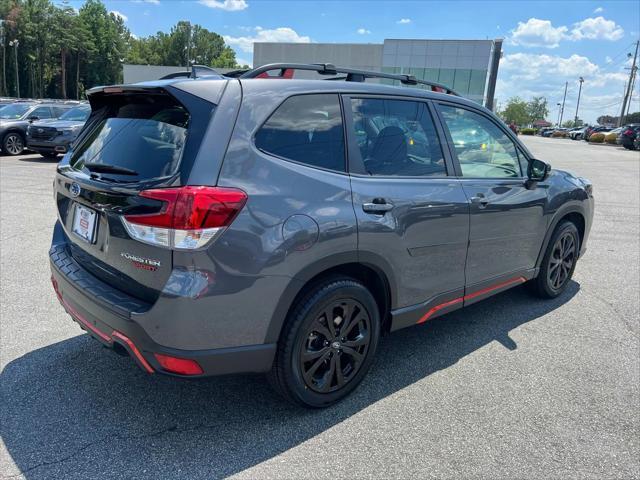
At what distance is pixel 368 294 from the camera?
9.62ft

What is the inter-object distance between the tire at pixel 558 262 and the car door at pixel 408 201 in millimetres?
1489

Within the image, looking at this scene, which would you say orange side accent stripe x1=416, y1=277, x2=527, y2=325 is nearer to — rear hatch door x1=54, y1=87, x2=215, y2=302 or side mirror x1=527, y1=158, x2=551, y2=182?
side mirror x1=527, y1=158, x2=551, y2=182

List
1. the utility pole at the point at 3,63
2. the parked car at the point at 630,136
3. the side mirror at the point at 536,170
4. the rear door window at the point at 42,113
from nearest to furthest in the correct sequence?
the side mirror at the point at 536,170, the rear door window at the point at 42,113, the parked car at the point at 630,136, the utility pole at the point at 3,63

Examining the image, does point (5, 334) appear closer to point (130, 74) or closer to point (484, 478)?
point (484, 478)

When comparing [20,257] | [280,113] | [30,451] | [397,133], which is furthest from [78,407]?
[20,257]

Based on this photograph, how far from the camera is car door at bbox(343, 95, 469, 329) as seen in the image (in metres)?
2.87

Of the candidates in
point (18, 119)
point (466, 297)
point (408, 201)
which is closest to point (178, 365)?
point (408, 201)

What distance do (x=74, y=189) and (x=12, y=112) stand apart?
1604cm

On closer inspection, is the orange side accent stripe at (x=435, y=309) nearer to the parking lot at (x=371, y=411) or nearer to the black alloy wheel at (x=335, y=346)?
the parking lot at (x=371, y=411)

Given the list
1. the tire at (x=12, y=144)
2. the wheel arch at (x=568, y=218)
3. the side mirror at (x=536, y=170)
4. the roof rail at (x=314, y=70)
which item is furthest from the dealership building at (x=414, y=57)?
the roof rail at (x=314, y=70)

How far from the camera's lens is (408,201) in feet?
9.92

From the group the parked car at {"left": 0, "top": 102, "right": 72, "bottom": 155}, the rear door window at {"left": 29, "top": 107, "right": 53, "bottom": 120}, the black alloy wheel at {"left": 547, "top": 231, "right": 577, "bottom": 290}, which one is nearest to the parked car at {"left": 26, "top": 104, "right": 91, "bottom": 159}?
the parked car at {"left": 0, "top": 102, "right": 72, "bottom": 155}

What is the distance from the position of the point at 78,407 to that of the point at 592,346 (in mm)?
3729

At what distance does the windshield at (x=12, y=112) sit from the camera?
51.6ft
